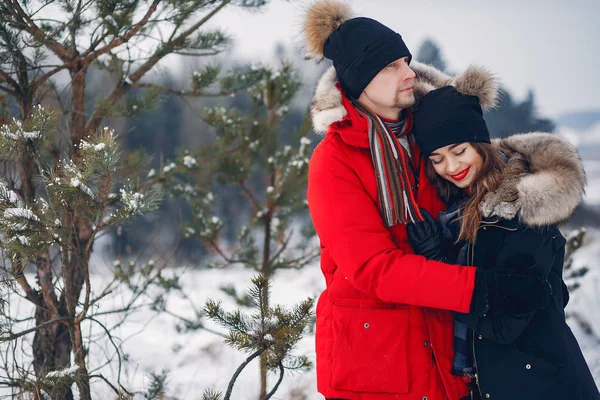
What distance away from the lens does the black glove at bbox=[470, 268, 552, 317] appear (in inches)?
67.7

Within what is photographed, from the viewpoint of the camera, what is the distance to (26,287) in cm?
259

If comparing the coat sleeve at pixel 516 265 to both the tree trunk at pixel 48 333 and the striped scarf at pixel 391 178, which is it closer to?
the striped scarf at pixel 391 178

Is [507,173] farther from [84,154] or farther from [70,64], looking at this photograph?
[70,64]

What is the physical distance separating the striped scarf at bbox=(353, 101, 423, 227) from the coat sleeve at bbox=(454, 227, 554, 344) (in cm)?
32

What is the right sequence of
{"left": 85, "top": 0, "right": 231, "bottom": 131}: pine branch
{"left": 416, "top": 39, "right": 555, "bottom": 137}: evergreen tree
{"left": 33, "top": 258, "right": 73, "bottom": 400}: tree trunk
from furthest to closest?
{"left": 416, "top": 39, "right": 555, "bottom": 137}: evergreen tree < {"left": 85, "top": 0, "right": 231, "bottom": 131}: pine branch < {"left": 33, "top": 258, "right": 73, "bottom": 400}: tree trunk

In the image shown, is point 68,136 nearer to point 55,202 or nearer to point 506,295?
point 55,202

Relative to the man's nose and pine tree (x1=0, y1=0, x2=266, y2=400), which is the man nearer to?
the man's nose

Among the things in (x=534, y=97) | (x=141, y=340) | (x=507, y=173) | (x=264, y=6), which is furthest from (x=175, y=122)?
(x=507, y=173)

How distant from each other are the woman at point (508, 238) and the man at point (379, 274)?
0.08 metres

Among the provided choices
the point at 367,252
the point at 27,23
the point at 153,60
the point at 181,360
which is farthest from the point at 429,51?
the point at 367,252

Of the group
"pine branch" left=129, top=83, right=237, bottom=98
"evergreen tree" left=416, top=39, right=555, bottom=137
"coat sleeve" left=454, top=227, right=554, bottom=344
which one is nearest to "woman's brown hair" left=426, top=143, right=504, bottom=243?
"coat sleeve" left=454, top=227, right=554, bottom=344

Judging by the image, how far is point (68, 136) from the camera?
2854 mm

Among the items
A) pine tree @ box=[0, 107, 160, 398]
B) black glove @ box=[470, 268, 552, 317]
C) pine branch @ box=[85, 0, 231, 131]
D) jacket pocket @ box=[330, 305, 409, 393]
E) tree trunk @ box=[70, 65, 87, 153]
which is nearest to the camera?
black glove @ box=[470, 268, 552, 317]

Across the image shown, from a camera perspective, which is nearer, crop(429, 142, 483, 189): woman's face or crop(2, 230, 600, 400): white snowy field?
crop(429, 142, 483, 189): woman's face
